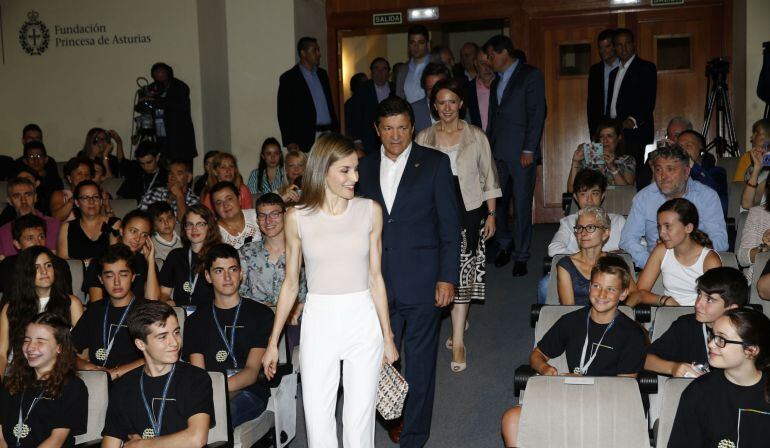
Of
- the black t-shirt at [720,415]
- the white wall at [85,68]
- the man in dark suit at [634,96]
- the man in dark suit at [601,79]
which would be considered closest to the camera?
the black t-shirt at [720,415]

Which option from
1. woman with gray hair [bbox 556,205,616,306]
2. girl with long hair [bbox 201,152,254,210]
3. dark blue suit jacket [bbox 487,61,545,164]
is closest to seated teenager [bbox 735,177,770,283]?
woman with gray hair [bbox 556,205,616,306]

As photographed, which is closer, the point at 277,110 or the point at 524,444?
the point at 524,444

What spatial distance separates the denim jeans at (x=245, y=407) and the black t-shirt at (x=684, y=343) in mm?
1787

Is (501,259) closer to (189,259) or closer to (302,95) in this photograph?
(302,95)

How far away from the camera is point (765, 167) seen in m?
5.94

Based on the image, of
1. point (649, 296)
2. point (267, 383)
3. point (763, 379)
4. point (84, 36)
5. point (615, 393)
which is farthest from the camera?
point (84, 36)

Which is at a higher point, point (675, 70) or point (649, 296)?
point (675, 70)

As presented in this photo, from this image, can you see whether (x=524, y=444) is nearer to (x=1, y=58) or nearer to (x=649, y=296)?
(x=649, y=296)

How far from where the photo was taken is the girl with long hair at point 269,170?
8000 mm

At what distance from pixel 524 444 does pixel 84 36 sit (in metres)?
8.16

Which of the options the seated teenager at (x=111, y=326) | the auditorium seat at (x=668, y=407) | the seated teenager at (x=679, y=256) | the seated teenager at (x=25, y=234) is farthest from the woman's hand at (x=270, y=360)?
the seated teenager at (x=25, y=234)

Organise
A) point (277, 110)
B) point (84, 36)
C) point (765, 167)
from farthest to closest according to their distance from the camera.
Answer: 1. point (84, 36)
2. point (277, 110)
3. point (765, 167)

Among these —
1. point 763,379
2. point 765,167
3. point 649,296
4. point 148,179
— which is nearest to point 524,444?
point 763,379

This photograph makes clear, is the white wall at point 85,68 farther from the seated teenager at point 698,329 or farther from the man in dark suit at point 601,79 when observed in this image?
the seated teenager at point 698,329
